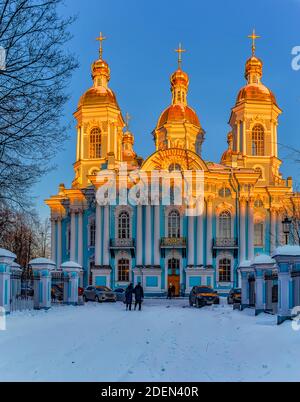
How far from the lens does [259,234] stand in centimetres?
4825

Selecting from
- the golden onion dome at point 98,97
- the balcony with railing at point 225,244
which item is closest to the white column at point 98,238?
the balcony with railing at point 225,244

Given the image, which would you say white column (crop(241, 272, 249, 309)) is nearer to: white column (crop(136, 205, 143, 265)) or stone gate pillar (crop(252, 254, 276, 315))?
stone gate pillar (crop(252, 254, 276, 315))

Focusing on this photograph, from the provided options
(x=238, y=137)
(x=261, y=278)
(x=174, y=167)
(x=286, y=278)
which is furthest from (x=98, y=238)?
(x=286, y=278)

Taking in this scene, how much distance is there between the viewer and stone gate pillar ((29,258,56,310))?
2444 centimetres

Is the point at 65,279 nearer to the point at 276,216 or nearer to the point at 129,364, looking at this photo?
the point at 129,364

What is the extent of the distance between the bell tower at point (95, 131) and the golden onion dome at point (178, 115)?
392 centimetres

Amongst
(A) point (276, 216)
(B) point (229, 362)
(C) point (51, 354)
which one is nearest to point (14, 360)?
(C) point (51, 354)

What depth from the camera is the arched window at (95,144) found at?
5097cm

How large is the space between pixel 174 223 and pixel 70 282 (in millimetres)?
18178

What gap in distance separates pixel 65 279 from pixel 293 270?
1449cm

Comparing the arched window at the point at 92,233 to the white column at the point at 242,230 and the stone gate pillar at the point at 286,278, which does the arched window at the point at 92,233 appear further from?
the stone gate pillar at the point at 286,278

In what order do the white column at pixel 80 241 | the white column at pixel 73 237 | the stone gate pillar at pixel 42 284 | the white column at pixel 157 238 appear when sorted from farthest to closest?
the white column at pixel 73 237, the white column at pixel 80 241, the white column at pixel 157 238, the stone gate pillar at pixel 42 284

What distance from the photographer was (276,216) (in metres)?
48.5

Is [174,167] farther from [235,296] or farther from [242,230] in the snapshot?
[235,296]
